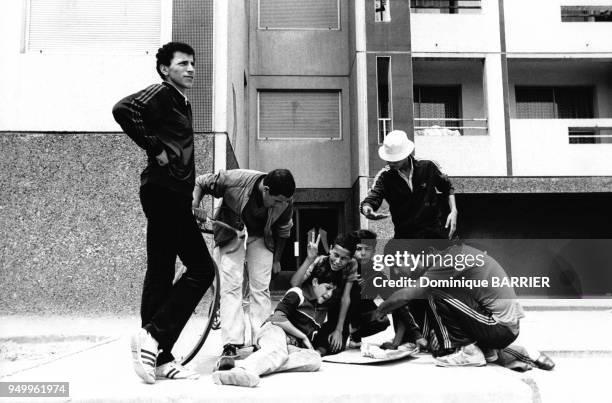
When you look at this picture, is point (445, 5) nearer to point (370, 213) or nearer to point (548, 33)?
point (548, 33)

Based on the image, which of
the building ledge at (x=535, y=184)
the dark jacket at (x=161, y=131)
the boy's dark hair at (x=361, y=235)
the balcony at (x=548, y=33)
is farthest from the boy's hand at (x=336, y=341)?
the balcony at (x=548, y=33)

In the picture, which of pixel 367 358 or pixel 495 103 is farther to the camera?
pixel 495 103

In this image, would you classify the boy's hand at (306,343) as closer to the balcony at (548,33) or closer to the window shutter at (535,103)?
the balcony at (548,33)

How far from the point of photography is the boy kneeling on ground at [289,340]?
8.51 feet

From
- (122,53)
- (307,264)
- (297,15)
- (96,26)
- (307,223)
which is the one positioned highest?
(297,15)

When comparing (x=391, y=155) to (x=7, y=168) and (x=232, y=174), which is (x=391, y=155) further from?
(x=7, y=168)

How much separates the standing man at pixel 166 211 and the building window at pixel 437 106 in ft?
33.9

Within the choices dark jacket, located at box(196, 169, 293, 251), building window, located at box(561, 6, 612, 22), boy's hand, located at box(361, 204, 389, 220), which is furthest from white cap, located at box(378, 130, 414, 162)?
building window, located at box(561, 6, 612, 22)

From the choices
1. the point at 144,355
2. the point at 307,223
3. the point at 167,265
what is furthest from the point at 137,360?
the point at 307,223

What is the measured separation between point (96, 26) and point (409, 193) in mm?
5405

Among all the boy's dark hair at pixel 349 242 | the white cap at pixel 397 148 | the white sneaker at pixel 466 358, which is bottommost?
the white sneaker at pixel 466 358

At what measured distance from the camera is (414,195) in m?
3.79

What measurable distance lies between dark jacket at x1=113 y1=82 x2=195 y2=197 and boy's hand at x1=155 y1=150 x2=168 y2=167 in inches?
0.6

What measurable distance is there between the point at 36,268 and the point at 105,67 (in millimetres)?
2672
